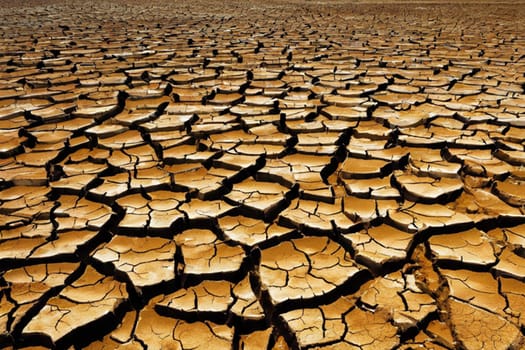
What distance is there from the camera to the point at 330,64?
4289 mm

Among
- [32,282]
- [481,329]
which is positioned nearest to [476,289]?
[481,329]

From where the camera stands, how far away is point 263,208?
1.86 m

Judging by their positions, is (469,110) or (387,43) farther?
(387,43)

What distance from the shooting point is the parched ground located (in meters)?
1.31

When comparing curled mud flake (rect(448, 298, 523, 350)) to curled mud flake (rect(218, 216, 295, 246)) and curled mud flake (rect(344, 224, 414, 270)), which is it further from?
curled mud flake (rect(218, 216, 295, 246))

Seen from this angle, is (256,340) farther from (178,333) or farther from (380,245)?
(380,245)

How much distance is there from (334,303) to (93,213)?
115 centimetres

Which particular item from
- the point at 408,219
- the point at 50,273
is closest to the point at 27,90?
the point at 50,273

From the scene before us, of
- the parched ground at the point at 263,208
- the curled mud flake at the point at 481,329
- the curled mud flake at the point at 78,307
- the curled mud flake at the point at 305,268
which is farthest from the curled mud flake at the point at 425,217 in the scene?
the curled mud flake at the point at 78,307

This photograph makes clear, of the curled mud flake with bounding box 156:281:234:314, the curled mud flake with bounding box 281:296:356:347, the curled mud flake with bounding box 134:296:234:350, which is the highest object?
the curled mud flake with bounding box 281:296:356:347

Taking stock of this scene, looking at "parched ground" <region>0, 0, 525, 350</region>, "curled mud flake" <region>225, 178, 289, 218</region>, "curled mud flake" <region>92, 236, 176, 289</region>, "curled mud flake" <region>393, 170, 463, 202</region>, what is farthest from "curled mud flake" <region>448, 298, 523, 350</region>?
"curled mud flake" <region>92, 236, 176, 289</region>

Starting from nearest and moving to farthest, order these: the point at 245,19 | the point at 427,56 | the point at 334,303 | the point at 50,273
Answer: the point at 334,303
the point at 50,273
the point at 427,56
the point at 245,19

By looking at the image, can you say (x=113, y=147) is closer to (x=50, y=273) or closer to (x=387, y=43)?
(x=50, y=273)

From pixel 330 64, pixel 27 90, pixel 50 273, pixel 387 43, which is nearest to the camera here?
pixel 50 273
